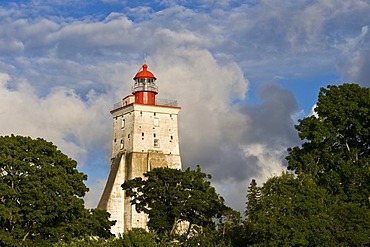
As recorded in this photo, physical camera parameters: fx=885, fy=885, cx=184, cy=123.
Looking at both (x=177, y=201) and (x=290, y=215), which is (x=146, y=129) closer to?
(x=177, y=201)

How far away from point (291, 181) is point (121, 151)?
43.5 metres

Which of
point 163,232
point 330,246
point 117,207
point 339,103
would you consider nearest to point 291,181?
point 330,246

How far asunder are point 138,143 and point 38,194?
37.4m

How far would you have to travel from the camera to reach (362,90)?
63375 mm

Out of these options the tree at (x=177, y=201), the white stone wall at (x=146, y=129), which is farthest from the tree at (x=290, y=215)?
the white stone wall at (x=146, y=129)

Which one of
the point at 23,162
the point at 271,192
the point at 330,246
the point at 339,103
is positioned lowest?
the point at 330,246

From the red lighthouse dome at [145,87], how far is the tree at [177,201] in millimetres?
27522

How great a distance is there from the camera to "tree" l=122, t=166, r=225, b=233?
219 feet

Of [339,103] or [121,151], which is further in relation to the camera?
[121,151]

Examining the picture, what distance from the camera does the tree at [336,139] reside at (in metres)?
59.9

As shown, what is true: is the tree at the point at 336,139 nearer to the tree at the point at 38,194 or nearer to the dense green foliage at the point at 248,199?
the dense green foliage at the point at 248,199

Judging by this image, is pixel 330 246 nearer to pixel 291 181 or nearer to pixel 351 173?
pixel 291 181

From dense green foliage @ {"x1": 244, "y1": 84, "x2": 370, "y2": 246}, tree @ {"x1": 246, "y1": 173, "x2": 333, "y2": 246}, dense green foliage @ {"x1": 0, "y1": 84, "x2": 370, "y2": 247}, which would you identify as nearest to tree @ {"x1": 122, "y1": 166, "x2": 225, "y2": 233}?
dense green foliage @ {"x1": 0, "y1": 84, "x2": 370, "y2": 247}

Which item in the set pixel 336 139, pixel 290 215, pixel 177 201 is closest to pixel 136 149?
pixel 177 201
